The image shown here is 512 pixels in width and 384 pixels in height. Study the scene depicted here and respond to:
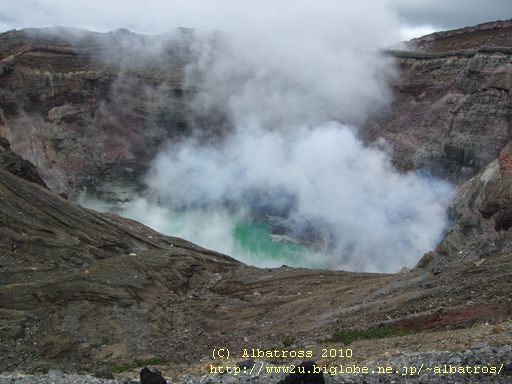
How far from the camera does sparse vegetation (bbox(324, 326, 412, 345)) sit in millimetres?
19297

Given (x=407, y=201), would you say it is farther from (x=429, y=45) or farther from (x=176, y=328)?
(x=176, y=328)

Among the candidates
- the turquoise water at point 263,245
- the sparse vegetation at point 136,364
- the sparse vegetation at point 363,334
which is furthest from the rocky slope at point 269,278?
the turquoise water at point 263,245

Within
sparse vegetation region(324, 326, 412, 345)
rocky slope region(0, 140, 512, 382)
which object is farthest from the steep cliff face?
sparse vegetation region(324, 326, 412, 345)

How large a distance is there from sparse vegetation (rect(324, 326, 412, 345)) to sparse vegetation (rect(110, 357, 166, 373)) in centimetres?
612

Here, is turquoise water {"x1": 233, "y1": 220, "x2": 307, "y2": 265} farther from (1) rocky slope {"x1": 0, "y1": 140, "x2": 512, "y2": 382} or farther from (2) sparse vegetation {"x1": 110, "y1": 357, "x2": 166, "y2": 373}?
(2) sparse vegetation {"x1": 110, "y1": 357, "x2": 166, "y2": 373}

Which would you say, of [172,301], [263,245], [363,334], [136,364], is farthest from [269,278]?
[263,245]

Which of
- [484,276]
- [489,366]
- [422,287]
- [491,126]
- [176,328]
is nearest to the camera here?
[489,366]

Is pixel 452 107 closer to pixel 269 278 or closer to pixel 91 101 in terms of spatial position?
pixel 269 278

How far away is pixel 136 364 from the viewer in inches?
843

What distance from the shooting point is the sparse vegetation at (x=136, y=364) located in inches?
815

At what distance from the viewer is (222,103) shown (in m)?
70.9

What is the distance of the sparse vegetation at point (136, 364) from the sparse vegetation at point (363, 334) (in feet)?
20.1

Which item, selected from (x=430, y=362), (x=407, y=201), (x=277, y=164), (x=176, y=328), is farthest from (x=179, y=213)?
(x=430, y=362)

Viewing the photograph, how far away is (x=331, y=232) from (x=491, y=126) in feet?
55.8
